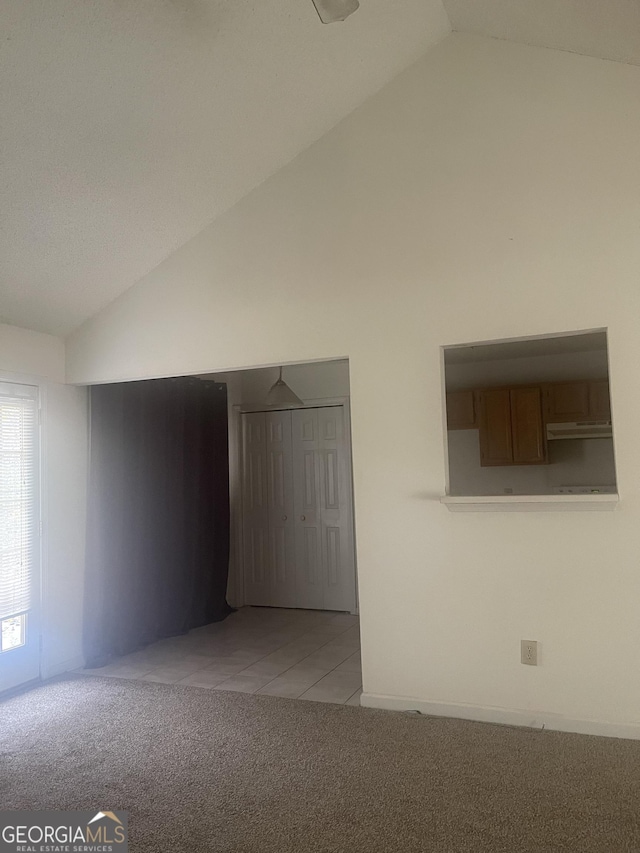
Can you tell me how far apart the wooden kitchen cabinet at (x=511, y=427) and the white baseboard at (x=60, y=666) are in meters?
3.62

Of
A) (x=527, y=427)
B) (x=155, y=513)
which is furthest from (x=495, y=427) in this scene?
(x=155, y=513)

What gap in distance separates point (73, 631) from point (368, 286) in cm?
315

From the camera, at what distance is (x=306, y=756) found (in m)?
2.90

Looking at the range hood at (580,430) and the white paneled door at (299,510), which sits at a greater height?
the range hood at (580,430)

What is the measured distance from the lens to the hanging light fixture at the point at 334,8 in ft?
7.63

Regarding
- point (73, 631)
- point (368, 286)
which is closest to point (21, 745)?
point (73, 631)

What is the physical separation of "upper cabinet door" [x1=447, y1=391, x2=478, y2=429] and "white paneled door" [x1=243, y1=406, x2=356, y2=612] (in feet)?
3.39

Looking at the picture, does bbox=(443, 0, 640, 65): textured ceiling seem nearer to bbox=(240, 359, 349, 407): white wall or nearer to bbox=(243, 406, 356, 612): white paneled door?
bbox=(240, 359, 349, 407): white wall

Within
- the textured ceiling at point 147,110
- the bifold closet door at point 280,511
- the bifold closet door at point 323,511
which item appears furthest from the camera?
the bifold closet door at point 280,511

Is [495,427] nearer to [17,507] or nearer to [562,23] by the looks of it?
[562,23]

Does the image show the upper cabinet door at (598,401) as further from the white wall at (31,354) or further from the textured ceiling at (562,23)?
the white wall at (31,354)

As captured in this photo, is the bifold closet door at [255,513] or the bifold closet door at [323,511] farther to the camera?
the bifold closet door at [255,513]

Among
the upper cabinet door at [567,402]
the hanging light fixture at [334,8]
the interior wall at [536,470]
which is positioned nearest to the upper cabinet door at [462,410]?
the interior wall at [536,470]

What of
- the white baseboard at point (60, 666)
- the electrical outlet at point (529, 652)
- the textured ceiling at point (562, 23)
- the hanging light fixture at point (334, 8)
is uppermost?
the textured ceiling at point (562, 23)
